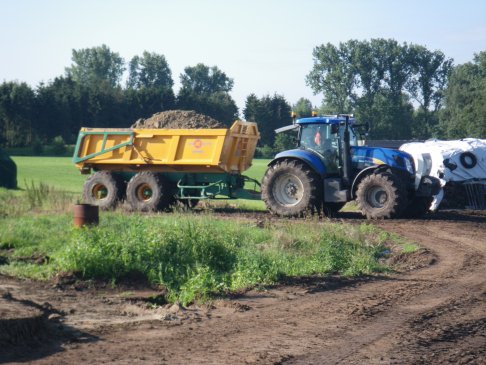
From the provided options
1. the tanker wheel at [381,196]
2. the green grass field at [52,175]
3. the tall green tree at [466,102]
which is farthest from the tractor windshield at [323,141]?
the tall green tree at [466,102]

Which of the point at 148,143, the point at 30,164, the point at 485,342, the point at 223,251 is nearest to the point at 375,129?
the point at 30,164

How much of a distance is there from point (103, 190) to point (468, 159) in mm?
10202

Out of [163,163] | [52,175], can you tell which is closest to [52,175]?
[52,175]

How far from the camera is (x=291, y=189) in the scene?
2014cm

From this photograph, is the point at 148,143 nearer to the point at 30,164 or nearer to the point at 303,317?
the point at 303,317

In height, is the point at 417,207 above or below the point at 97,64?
below

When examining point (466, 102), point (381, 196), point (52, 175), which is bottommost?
point (52, 175)

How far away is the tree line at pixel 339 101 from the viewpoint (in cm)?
6378

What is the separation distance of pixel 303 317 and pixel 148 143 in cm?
1287

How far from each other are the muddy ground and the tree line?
170 ft

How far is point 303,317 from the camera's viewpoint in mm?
9070

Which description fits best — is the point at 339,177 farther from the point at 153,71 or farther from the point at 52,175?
the point at 153,71

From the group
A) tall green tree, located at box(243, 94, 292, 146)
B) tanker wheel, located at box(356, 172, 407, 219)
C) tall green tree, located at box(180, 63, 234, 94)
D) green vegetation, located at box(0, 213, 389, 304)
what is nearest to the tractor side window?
tanker wheel, located at box(356, 172, 407, 219)

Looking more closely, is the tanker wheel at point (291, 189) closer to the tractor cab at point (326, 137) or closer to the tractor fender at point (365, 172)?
the tractor cab at point (326, 137)
